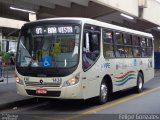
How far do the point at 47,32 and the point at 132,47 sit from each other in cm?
530

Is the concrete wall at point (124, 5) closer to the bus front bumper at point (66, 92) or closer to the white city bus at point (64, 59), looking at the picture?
the white city bus at point (64, 59)

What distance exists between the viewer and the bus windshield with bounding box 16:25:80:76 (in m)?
11.1

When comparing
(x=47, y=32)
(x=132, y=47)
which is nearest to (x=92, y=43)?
(x=47, y=32)

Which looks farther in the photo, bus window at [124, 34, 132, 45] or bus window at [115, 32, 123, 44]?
bus window at [124, 34, 132, 45]

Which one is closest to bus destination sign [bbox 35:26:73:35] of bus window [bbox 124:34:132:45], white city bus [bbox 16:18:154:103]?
white city bus [bbox 16:18:154:103]

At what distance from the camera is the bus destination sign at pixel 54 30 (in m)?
11.3

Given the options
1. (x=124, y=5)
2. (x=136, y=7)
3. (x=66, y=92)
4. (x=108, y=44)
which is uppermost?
(x=136, y=7)

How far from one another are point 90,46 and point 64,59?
1.04m

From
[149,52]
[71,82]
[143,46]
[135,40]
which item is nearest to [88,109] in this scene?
[71,82]

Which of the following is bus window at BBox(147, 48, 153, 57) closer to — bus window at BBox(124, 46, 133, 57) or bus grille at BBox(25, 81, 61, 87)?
bus window at BBox(124, 46, 133, 57)

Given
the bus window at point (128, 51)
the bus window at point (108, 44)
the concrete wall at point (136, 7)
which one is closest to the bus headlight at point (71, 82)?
the bus window at point (108, 44)

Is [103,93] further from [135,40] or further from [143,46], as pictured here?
[143,46]

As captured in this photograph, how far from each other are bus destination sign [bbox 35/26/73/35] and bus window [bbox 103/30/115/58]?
6.20 ft

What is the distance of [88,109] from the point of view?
38.3 feet
